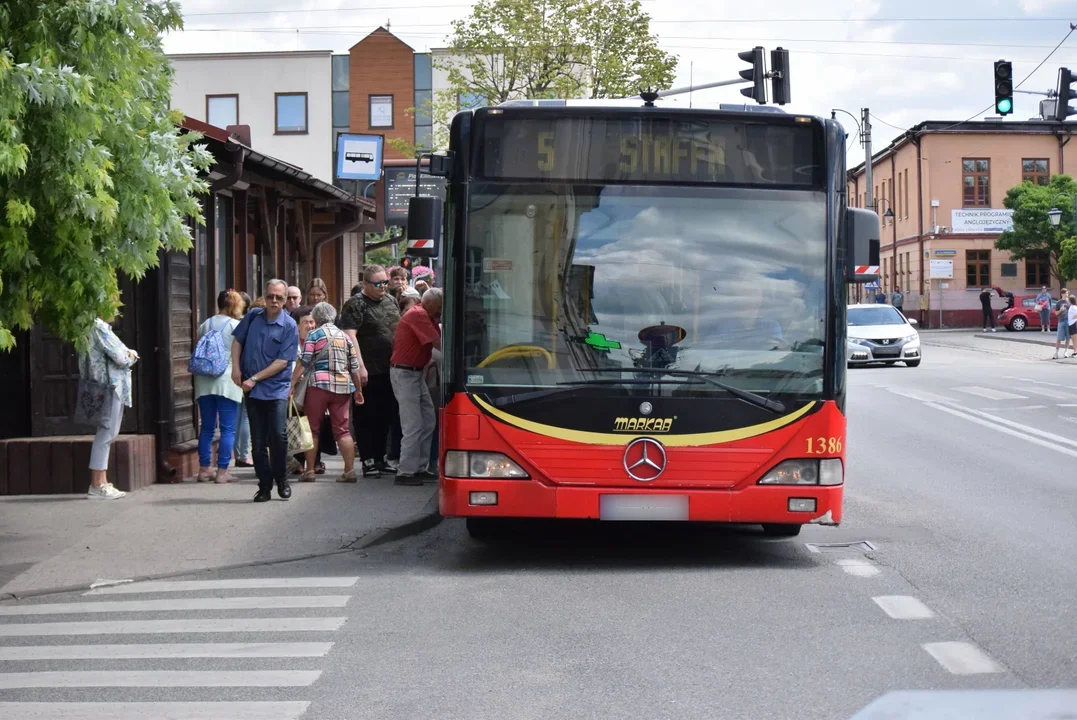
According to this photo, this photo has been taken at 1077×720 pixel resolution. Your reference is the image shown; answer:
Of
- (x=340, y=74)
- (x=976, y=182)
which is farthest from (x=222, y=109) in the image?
(x=976, y=182)

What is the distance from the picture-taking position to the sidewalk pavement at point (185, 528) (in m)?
9.23

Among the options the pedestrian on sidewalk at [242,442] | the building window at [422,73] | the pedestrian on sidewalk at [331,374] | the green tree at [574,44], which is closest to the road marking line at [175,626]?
the pedestrian on sidewalk at [331,374]

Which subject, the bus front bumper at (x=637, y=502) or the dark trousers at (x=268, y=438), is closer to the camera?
the bus front bumper at (x=637, y=502)

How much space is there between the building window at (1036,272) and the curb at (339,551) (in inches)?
2246

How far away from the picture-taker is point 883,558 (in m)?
9.20

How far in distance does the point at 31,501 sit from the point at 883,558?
698 centimetres

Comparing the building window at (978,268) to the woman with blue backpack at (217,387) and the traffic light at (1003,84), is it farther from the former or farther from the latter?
the woman with blue backpack at (217,387)

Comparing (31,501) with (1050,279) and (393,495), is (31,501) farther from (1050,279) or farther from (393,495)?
(1050,279)

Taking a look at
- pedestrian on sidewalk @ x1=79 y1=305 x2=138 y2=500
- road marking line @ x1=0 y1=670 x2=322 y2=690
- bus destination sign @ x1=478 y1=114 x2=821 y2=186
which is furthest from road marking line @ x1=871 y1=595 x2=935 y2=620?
pedestrian on sidewalk @ x1=79 y1=305 x2=138 y2=500

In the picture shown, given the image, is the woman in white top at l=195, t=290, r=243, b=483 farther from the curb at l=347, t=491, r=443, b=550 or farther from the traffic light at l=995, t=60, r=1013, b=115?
the traffic light at l=995, t=60, r=1013, b=115

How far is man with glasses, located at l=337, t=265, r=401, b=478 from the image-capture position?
1420 cm

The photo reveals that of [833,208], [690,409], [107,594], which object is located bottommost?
[107,594]

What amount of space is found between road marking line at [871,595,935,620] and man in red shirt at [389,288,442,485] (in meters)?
5.86

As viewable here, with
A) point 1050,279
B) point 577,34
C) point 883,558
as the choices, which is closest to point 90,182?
point 883,558
